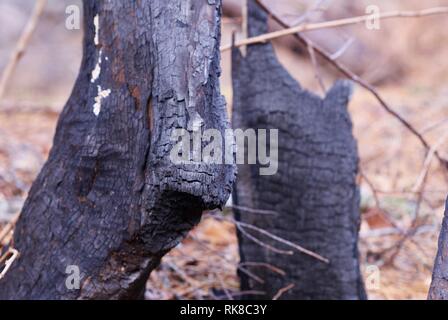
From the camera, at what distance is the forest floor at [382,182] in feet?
8.61

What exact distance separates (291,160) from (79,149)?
79 centimetres

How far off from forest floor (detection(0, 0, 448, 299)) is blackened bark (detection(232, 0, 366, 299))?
0.21 m

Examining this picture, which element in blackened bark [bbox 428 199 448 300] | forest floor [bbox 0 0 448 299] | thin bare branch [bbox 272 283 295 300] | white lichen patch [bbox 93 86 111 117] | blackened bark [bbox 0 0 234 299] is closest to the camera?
blackened bark [bbox 428 199 448 300]

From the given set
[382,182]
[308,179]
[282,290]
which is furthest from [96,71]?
[382,182]

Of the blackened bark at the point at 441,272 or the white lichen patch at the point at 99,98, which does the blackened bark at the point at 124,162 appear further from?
the blackened bark at the point at 441,272

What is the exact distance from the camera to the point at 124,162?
1538 mm

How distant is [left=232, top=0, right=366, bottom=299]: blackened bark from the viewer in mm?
2154

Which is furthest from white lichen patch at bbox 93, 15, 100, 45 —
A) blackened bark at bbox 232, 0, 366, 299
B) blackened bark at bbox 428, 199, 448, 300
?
blackened bark at bbox 428, 199, 448, 300

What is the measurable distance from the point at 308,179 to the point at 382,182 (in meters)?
2.19

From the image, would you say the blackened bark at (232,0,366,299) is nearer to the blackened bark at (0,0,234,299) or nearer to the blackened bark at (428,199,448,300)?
the blackened bark at (0,0,234,299)
